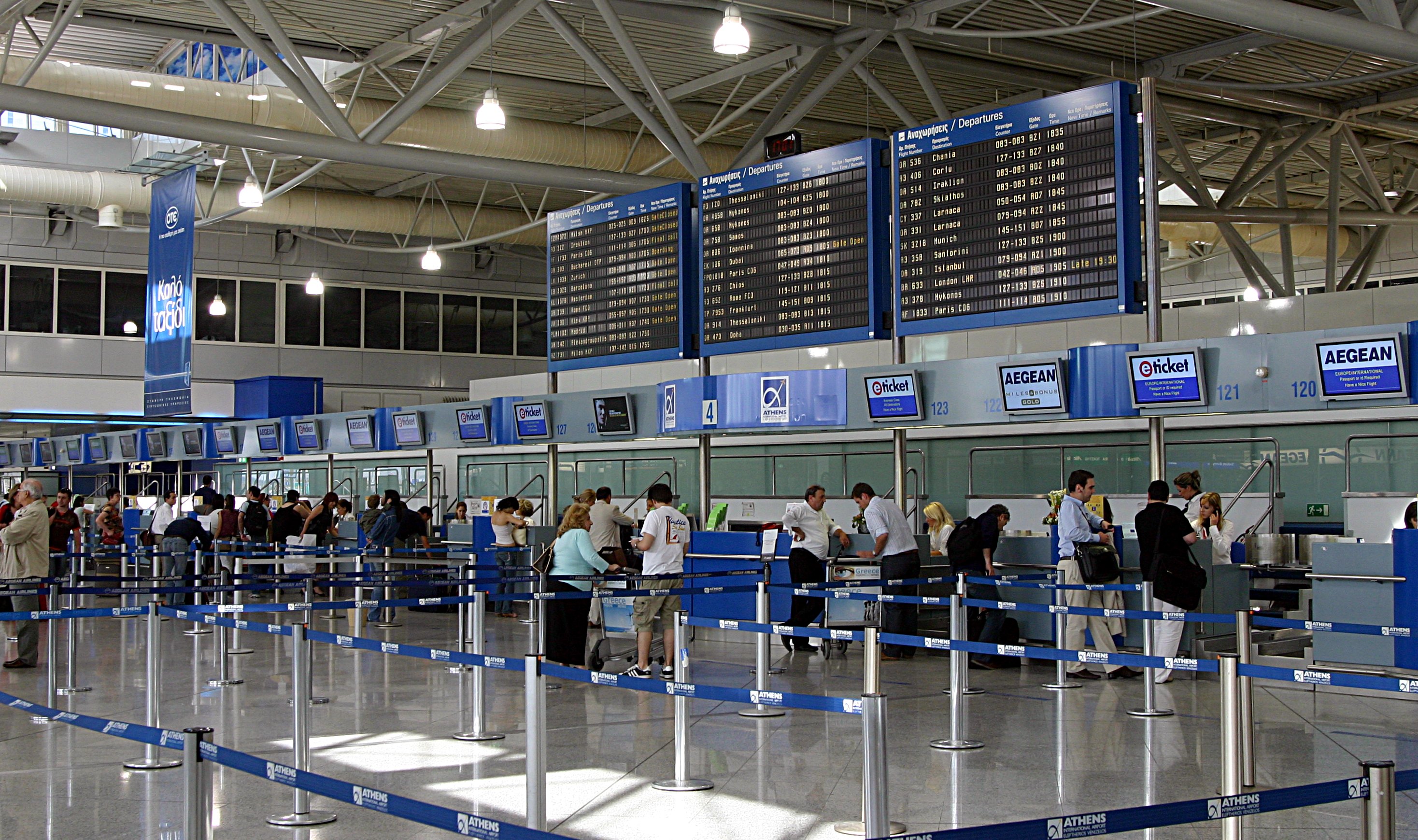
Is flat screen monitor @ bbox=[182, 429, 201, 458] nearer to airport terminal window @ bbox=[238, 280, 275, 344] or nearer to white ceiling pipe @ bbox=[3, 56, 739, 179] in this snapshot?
airport terminal window @ bbox=[238, 280, 275, 344]

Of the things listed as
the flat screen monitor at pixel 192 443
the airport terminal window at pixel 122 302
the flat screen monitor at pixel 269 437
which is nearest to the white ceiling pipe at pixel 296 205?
the airport terminal window at pixel 122 302

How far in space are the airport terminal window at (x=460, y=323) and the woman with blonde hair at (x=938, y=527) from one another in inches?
885

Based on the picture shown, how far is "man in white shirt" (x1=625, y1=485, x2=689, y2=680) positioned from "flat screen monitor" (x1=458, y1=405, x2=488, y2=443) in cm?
573

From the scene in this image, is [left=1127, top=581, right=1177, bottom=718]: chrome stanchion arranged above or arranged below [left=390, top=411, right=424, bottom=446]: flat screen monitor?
below

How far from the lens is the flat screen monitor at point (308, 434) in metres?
21.7

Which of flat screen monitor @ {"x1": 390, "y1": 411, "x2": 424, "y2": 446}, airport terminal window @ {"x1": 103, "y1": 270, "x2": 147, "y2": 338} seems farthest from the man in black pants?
airport terminal window @ {"x1": 103, "y1": 270, "x2": 147, "y2": 338}

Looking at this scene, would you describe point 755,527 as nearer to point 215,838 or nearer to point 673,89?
point 673,89

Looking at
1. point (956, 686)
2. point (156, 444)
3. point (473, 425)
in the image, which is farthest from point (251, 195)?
point (956, 686)

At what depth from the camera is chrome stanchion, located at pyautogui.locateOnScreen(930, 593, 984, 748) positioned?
7.84 metres

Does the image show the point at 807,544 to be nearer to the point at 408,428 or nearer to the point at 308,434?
the point at 408,428

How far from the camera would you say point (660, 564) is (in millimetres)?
11477

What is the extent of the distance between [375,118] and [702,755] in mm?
14970

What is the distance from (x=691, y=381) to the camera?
13438 millimetres

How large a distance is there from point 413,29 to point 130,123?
12.5 feet
